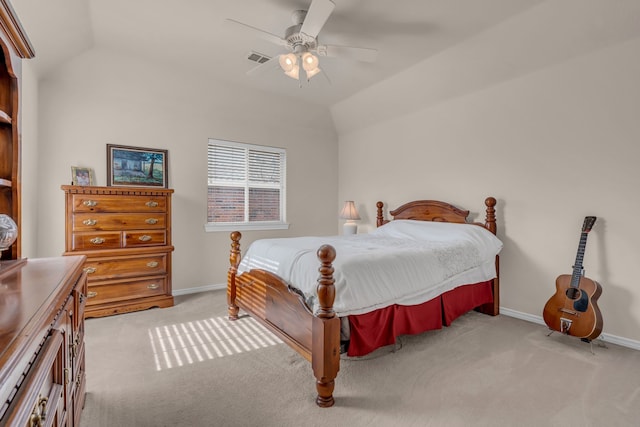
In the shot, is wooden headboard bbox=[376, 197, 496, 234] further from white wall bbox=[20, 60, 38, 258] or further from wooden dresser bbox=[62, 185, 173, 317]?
white wall bbox=[20, 60, 38, 258]

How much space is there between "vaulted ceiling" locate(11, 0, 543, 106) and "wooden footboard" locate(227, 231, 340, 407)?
1862 mm

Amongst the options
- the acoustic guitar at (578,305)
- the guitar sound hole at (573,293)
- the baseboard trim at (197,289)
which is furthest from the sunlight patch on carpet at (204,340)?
the guitar sound hole at (573,293)

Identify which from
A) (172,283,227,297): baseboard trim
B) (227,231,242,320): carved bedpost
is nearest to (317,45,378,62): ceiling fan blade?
(227,231,242,320): carved bedpost

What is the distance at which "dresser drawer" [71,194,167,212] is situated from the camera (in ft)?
10.2

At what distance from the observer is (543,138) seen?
311cm

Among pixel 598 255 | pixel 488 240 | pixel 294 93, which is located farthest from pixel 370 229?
pixel 598 255

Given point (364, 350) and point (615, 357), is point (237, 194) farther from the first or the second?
point (615, 357)

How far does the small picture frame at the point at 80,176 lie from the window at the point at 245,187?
1316mm

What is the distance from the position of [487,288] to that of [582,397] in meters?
1.47

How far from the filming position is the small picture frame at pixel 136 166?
11.9 ft

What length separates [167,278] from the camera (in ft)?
11.6

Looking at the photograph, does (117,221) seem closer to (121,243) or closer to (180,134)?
(121,243)

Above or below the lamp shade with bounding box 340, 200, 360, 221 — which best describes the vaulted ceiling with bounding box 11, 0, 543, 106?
above

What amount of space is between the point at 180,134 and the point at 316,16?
2.58 m
